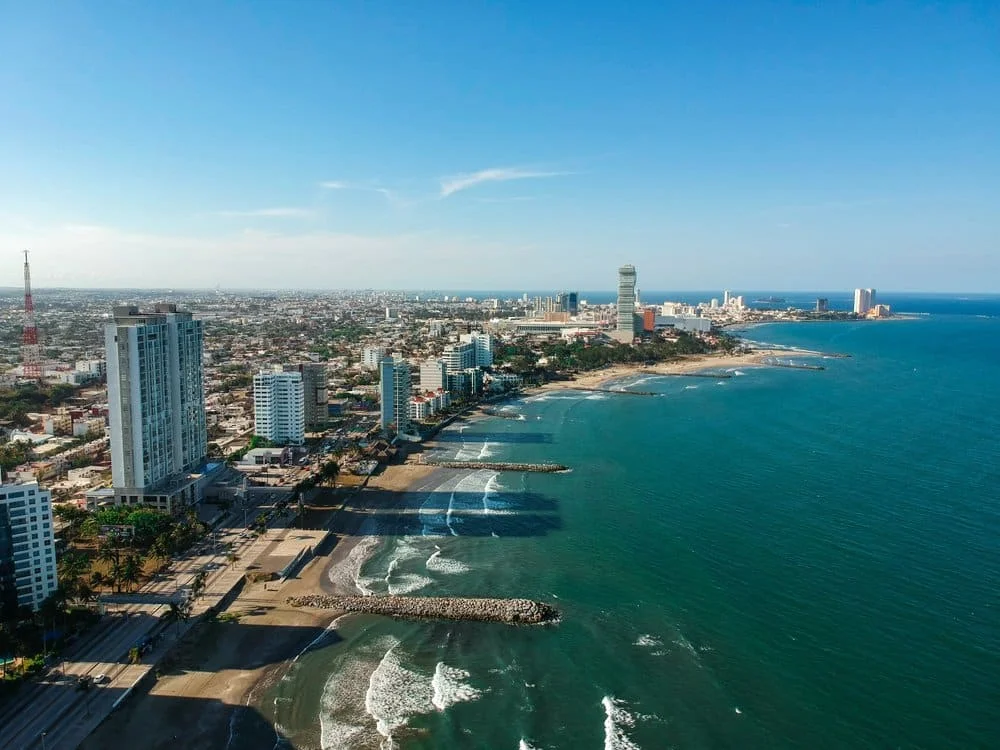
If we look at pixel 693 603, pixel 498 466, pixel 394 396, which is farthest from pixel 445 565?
pixel 394 396

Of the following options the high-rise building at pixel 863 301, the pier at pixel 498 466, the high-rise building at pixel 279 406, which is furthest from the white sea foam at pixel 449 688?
the high-rise building at pixel 863 301

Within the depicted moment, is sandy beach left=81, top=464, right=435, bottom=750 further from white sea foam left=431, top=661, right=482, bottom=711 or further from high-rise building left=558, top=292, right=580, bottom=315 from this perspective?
high-rise building left=558, top=292, right=580, bottom=315

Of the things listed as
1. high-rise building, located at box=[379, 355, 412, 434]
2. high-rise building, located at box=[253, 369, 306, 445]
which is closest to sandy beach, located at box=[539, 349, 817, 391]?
high-rise building, located at box=[379, 355, 412, 434]

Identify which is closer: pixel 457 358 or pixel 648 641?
pixel 648 641

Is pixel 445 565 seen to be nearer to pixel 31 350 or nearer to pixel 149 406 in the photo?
pixel 149 406

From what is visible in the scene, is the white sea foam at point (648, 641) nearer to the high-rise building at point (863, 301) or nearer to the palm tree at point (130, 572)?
the palm tree at point (130, 572)

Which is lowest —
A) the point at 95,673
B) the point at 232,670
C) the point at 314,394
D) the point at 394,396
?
the point at 232,670
